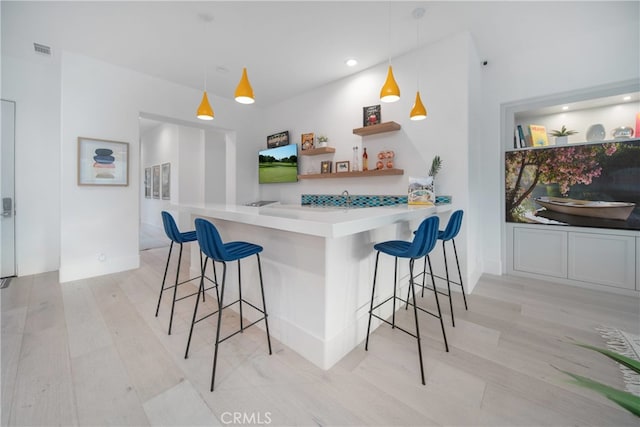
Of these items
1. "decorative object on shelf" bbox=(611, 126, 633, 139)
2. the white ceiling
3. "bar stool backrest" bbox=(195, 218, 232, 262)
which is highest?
the white ceiling

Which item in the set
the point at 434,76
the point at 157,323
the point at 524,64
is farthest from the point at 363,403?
the point at 524,64

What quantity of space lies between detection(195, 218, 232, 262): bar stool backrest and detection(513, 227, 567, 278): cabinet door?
366 centimetres

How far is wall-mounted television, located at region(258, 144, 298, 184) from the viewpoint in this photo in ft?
15.5

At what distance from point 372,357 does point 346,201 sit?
2.44 m

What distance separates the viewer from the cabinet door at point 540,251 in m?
3.20

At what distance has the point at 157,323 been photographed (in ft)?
7.43

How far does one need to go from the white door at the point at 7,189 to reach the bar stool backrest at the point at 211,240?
12.0 ft

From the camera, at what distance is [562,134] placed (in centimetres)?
322

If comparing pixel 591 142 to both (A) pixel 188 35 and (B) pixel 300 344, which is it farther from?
(A) pixel 188 35

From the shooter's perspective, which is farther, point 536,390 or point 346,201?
point 346,201

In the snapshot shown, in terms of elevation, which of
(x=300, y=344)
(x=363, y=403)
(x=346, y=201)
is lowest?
(x=363, y=403)

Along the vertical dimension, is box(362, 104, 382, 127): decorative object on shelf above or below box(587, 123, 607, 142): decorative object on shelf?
above

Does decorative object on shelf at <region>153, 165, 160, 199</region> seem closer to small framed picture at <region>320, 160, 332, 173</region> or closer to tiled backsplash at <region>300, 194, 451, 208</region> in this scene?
tiled backsplash at <region>300, 194, 451, 208</region>

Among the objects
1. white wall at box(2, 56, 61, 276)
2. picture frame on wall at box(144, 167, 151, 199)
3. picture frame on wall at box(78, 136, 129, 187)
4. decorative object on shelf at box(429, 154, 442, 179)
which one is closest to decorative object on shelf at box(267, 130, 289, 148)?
picture frame on wall at box(78, 136, 129, 187)
